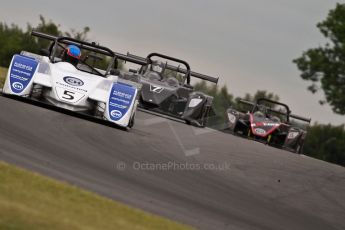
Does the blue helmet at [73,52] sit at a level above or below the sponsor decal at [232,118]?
above

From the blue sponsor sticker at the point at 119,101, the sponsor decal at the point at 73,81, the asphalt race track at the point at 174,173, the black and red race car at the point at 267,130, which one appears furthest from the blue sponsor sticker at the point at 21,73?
the black and red race car at the point at 267,130

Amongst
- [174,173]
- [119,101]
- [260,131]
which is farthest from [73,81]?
[260,131]

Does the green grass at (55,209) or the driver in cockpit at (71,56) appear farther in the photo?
the driver in cockpit at (71,56)

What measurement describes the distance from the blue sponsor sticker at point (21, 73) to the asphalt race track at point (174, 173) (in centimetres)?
26

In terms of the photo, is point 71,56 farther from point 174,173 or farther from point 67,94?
point 174,173

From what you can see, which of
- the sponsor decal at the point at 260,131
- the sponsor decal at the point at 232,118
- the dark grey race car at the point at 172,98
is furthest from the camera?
the sponsor decal at the point at 232,118

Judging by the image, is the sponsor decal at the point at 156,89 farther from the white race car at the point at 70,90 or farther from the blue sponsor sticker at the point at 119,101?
the blue sponsor sticker at the point at 119,101

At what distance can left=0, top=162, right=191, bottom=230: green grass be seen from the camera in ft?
22.4

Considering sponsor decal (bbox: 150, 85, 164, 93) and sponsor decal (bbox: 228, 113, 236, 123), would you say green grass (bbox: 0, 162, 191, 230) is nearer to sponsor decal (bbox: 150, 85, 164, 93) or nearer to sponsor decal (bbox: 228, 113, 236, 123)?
sponsor decal (bbox: 150, 85, 164, 93)

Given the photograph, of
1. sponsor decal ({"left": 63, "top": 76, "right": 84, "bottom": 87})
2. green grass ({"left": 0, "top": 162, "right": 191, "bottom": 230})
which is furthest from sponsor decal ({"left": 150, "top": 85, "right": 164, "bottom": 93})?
green grass ({"left": 0, "top": 162, "right": 191, "bottom": 230})

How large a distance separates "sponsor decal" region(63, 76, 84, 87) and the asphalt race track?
1.75 feet

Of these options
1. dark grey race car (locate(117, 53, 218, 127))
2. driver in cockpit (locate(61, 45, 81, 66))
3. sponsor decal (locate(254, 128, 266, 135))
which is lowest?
sponsor decal (locate(254, 128, 266, 135))

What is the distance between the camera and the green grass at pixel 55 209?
22.4 feet

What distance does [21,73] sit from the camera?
49.2 ft
